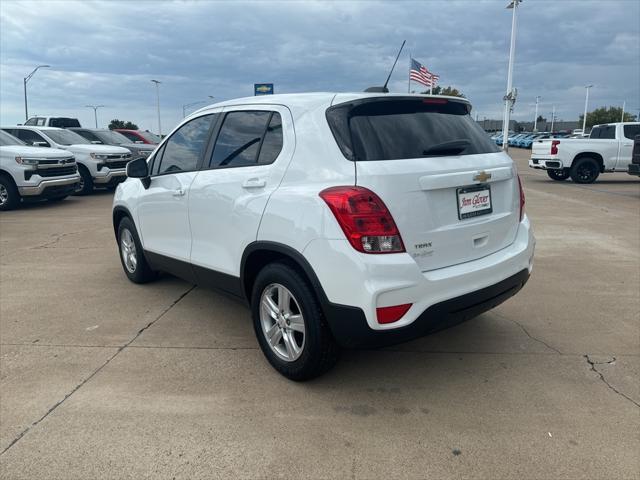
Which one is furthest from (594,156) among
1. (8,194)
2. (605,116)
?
(605,116)

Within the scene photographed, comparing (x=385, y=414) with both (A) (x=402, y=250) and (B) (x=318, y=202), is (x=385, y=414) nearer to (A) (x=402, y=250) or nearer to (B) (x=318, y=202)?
(A) (x=402, y=250)

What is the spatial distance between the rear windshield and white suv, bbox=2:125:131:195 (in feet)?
41.5

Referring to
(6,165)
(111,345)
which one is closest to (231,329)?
(111,345)

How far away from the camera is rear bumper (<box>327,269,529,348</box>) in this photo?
279 centimetres

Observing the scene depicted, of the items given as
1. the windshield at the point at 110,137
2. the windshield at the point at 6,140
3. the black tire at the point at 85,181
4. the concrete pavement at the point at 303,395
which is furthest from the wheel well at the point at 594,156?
the windshield at the point at 6,140

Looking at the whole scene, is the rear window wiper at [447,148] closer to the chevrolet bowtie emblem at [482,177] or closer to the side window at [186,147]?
the chevrolet bowtie emblem at [482,177]

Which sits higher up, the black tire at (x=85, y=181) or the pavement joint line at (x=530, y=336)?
the black tire at (x=85, y=181)

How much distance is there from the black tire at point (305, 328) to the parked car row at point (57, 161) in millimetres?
5912

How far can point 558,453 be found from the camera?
260cm

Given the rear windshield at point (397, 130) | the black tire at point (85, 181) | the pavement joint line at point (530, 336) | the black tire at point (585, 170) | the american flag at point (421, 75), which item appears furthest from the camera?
the american flag at point (421, 75)

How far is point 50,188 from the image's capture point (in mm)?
11719

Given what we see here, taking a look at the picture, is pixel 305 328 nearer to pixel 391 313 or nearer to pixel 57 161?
pixel 391 313

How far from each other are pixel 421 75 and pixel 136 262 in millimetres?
22873

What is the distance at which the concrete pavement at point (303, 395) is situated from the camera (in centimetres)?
257
